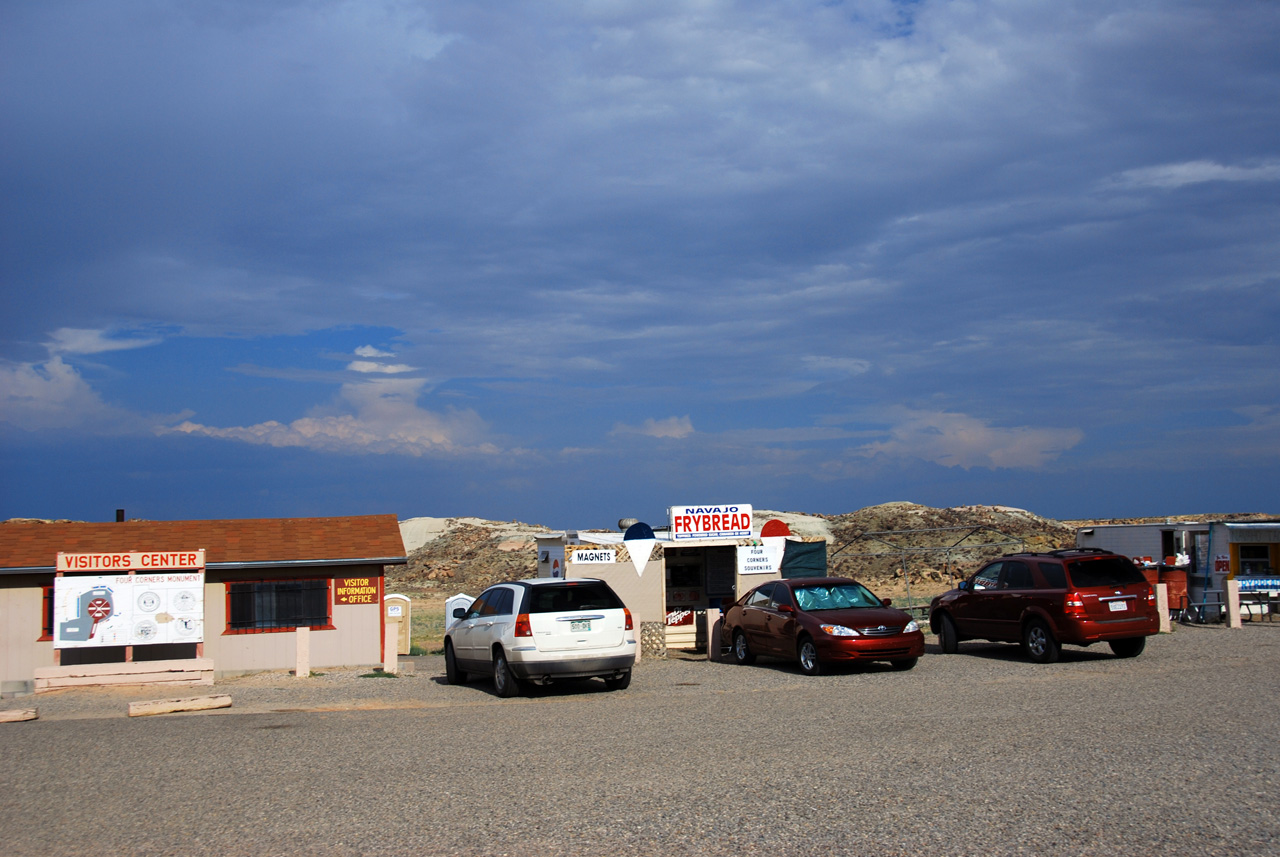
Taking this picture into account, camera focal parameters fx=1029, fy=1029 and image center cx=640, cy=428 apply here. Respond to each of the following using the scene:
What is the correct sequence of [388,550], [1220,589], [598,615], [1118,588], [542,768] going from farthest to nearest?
1. [1220,589]
2. [388,550]
3. [1118,588]
4. [598,615]
5. [542,768]

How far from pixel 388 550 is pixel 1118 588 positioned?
1418 cm

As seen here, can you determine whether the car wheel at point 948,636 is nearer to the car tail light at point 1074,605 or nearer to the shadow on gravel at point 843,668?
the shadow on gravel at point 843,668

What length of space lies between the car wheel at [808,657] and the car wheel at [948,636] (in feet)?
12.7

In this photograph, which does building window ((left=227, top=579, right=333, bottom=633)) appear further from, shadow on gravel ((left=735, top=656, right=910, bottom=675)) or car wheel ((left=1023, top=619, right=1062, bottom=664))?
car wheel ((left=1023, top=619, right=1062, bottom=664))

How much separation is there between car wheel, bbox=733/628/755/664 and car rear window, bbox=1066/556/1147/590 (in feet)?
17.7

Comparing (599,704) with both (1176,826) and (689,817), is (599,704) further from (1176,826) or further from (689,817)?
(1176,826)

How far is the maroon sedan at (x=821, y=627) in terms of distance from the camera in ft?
49.9

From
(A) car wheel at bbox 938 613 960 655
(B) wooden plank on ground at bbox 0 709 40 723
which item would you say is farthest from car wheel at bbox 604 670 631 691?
(B) wooden plank on ground at bbox 0 709 40 723

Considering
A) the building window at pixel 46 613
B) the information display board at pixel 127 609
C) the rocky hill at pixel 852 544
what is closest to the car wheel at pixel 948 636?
the information display board at pixel 127 609

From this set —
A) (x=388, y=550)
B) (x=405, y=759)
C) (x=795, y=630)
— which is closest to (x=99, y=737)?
(x=405, y=759)

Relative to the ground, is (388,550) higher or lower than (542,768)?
higher

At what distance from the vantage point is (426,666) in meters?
20.5

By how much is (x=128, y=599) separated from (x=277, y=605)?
438 cm

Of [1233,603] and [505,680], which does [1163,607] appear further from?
[505,680]
